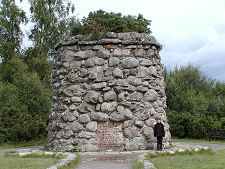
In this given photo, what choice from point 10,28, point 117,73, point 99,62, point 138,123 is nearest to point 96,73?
point 99,62

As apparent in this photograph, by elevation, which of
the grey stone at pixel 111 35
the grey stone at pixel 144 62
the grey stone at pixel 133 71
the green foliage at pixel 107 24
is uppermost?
the green foliage at pixel 107 24

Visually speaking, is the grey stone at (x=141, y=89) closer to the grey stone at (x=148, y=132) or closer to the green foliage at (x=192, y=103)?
the grey stone at (x=148, y=132)

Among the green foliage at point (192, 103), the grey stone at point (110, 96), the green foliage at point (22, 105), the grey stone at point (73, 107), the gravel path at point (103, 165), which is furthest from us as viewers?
the green foliage at point (192, 103)

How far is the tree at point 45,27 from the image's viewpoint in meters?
28.0

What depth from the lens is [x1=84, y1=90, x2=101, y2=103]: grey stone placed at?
10.6 meters

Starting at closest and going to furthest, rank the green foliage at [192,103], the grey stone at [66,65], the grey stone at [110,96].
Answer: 1. the grey stone at [110,96]
2. the grey stone at [66,65]
3. the green foliage at [192,103]

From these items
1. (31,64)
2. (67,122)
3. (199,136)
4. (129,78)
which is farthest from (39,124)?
(31,64)

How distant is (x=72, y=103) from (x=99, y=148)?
1.83m

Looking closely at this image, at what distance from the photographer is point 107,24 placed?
1162 centimetres

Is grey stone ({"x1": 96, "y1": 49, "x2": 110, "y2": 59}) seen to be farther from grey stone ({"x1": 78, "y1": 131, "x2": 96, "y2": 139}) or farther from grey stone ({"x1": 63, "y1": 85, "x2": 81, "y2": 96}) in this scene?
grey stone ({"x1": 78, "y1": 131, "x2": 96, "y2": 139})

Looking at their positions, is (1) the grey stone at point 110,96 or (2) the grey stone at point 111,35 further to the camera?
(2) the grey stone at point 111,35

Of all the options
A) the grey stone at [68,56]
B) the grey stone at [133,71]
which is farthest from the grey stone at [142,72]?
the grey stone at [68,56]

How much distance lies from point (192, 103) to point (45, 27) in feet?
48.2

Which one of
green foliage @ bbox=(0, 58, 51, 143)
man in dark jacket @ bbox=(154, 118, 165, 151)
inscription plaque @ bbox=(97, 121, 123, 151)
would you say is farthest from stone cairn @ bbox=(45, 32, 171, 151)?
green foliage @ bbox=(0, 58, 51, 143)
